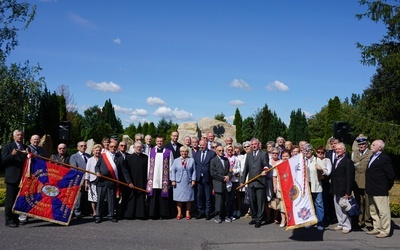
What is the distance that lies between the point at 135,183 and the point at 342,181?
15.7ft

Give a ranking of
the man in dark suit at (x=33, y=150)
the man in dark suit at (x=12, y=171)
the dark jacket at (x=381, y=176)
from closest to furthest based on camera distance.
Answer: the dark jacket at (x=381, y=176) < the man in dark suit at (x=12, y=171) < the man in dark suit at (x=33, y=150)

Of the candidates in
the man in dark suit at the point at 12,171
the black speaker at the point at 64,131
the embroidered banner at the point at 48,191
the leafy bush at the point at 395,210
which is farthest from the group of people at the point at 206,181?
the black speaker at the point at 64,131

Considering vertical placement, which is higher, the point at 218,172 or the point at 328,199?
the point at 218,172

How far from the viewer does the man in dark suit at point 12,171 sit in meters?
8.39

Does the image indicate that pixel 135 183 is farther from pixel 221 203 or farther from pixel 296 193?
pixel 296 193

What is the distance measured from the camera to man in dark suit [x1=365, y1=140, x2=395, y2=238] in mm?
7930

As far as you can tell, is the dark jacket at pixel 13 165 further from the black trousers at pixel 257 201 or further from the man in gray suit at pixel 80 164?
the black trousers at pixel 257 201

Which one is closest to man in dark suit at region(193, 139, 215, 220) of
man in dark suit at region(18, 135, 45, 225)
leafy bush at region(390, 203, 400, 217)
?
man in dark suit at region(18, 135, 45, 225)

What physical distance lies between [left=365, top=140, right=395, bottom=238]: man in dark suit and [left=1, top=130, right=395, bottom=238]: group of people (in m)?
0.06

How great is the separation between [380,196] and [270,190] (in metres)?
2.39

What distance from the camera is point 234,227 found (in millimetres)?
8773

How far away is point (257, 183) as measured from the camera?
9000 millimetres

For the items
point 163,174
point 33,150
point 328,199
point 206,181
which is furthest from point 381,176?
point 33,150

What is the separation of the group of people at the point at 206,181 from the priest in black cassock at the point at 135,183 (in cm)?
2
